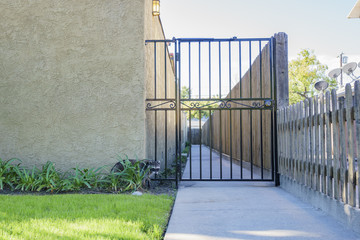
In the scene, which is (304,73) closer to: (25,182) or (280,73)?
(280,73)

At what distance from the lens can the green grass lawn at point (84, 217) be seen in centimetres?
235

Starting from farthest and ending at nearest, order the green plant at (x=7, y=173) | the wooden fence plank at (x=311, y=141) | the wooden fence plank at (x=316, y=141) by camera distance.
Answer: the green plant at (x=7, y=173), the wooden fence plank at (x=311, y=141), the wooden fence plank at (x=316, y=141)

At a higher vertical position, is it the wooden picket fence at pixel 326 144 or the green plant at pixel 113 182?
the wooden picket fence at pixel 326 144

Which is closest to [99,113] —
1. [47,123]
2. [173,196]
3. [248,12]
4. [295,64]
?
[47,123]

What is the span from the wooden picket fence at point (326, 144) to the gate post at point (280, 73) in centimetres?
43

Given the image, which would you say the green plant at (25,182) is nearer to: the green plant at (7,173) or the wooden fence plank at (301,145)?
the green plant at (7,173)

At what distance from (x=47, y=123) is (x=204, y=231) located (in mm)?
3505

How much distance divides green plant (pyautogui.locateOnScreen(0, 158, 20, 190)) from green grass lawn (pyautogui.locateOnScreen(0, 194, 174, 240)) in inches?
34.2

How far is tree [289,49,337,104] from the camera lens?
21.6 metres

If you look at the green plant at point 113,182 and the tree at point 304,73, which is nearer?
the green plant at point 113,182

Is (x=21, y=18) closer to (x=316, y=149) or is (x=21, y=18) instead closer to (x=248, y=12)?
(x=316, y=149)

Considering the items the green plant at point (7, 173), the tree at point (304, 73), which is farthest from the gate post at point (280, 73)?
the tree at point (304, 73)

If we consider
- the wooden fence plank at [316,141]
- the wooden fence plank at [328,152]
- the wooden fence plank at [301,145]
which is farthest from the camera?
the wooden fence plank at [301,145]

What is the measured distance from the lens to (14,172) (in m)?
4.84
